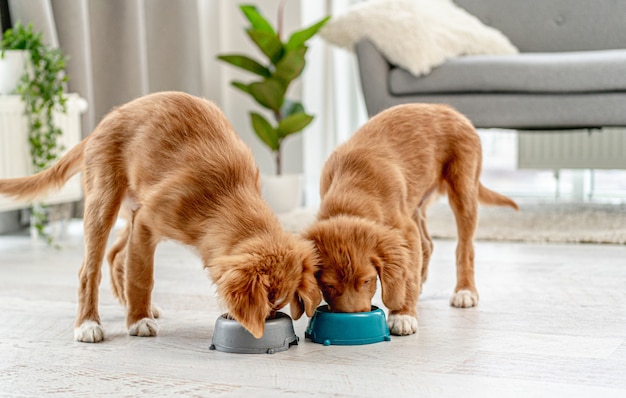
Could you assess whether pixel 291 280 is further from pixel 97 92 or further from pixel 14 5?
pixel 97 92

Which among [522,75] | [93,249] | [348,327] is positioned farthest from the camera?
[522,75]

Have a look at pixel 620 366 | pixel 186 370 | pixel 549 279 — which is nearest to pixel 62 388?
pixel 186 370

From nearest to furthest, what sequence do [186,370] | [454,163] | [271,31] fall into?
[186,370] → [454,163] → [271,31]

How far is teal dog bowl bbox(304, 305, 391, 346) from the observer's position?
1974 mm

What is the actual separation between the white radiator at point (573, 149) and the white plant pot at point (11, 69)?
292 cm

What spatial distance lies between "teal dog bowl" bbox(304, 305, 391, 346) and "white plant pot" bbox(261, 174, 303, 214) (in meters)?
2.53

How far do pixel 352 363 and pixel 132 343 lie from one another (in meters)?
0.56

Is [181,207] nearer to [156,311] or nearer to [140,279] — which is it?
[140,279]

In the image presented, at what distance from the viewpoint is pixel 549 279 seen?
2799mm

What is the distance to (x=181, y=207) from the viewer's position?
6.39 ft

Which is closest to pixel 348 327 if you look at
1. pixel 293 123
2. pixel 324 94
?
pixel 293 123

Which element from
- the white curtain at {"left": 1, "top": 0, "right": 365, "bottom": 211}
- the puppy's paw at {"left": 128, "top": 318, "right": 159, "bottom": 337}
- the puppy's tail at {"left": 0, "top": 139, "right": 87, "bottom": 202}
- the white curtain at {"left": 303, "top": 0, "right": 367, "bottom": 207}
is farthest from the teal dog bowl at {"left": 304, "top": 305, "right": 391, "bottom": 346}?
the white curtain at {"left": 303, "top": 0, "right": 367, "bottom": 207}

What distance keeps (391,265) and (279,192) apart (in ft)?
8.52

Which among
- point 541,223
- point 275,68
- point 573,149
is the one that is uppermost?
point 275,68
